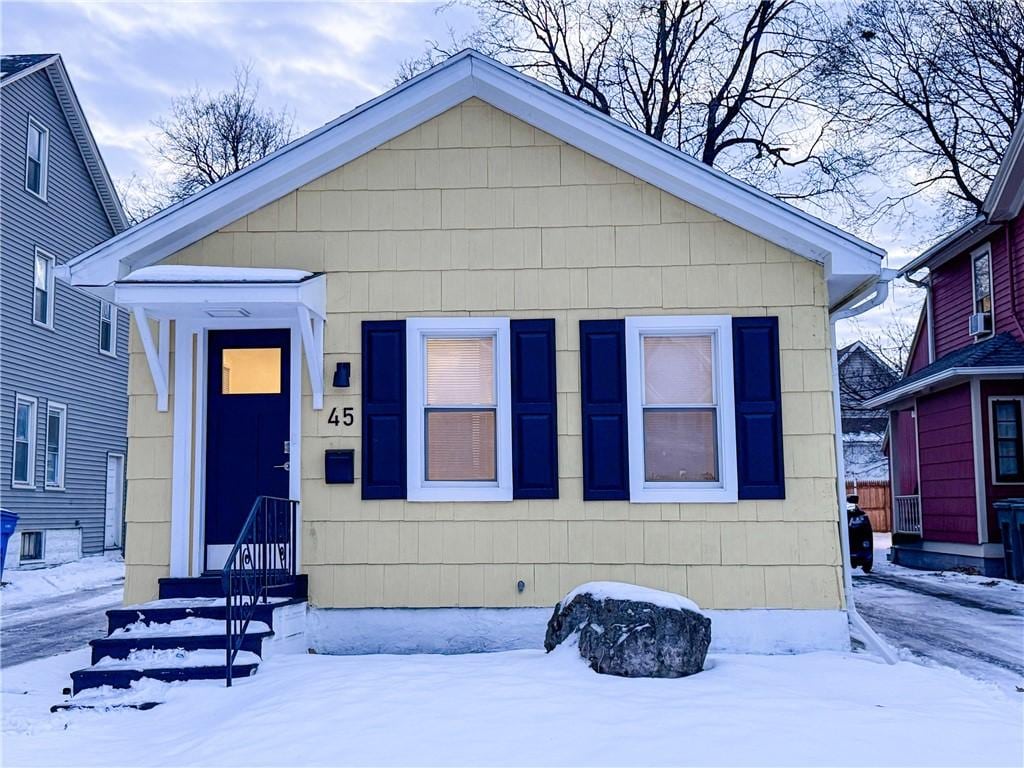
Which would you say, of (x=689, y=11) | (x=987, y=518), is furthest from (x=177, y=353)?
(x=689, y=11)

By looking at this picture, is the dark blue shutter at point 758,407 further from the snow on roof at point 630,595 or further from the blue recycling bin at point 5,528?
the blue recycling bin at point 5,528

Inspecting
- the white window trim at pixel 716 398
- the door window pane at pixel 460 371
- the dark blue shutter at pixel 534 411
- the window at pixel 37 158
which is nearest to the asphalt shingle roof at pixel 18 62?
the window at pixel 37 158

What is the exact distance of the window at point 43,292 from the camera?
58.3ft

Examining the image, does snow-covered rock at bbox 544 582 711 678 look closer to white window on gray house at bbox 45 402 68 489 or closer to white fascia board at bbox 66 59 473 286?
white fascia board at bbox 66 59 473 286

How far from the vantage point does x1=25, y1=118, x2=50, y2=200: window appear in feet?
Result: 58.0

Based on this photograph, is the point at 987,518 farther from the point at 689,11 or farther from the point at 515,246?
the point at 689,11

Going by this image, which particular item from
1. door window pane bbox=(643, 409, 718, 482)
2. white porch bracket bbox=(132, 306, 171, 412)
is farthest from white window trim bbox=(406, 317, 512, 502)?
white porch bracket bbox=(132, 306, 171, 412)

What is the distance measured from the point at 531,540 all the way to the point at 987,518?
392 inches

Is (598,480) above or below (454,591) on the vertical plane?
above

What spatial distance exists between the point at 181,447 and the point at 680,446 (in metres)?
3.98

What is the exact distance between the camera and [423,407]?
24.6ft

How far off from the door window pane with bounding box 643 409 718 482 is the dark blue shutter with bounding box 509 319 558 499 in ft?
2.53

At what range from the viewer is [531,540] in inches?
288

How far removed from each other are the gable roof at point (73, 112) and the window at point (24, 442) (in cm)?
548
